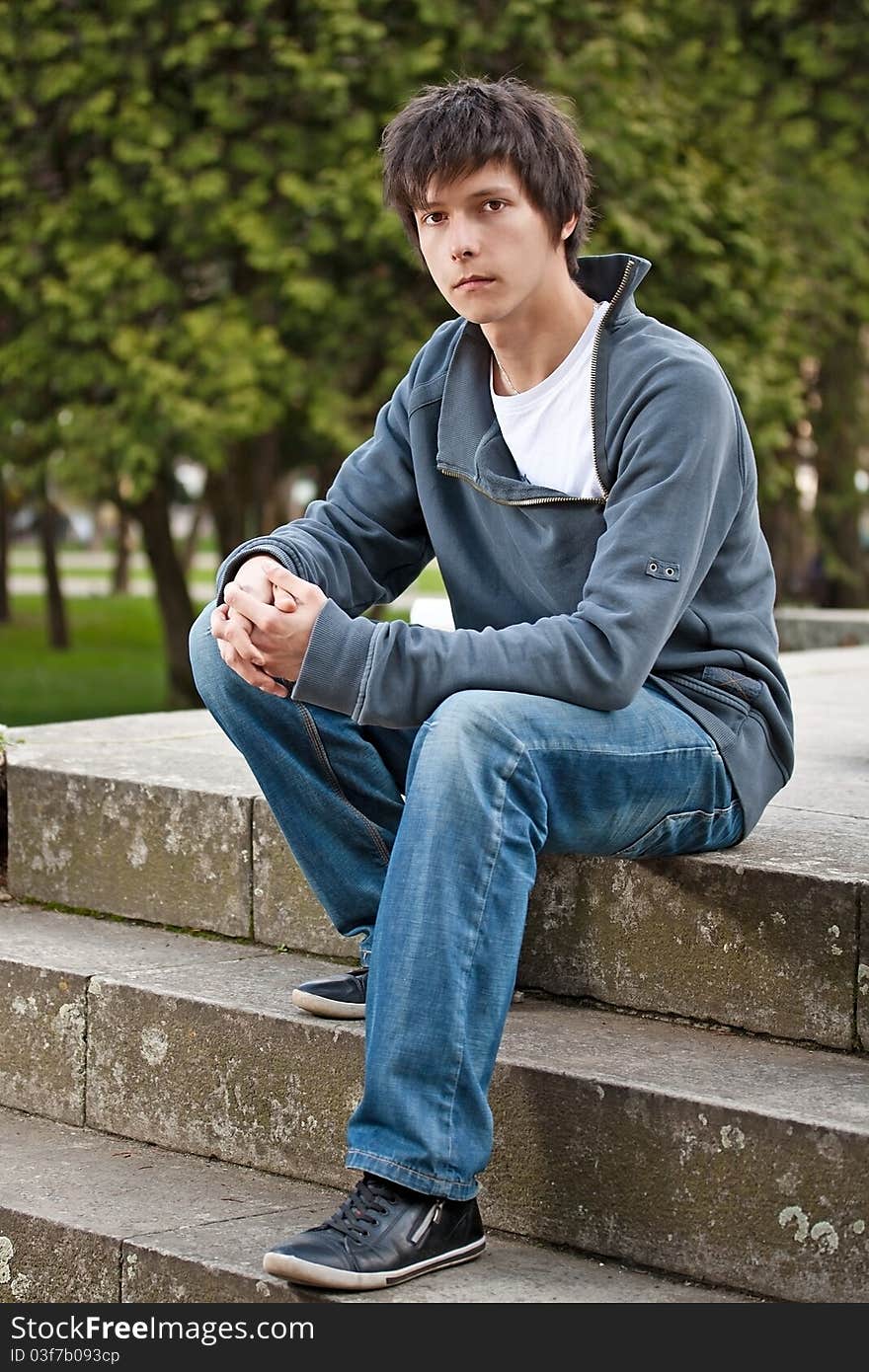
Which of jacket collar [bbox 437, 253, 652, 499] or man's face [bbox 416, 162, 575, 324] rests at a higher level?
man's face [bbox 416, 162, 575, 324]

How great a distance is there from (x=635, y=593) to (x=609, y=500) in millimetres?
241

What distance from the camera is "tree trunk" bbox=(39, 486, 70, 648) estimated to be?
19.3 meters

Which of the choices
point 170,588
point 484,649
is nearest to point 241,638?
point 484,649

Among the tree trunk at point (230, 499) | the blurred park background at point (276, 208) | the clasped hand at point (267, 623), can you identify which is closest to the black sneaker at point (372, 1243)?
the clasped hand at point (267, 623)

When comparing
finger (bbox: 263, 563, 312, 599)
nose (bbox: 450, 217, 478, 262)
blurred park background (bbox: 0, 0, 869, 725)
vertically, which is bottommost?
finger (bbox: 263, 563, 312, 599)

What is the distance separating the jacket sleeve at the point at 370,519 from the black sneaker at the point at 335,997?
71 centimetres

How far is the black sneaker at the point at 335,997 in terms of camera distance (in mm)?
3199

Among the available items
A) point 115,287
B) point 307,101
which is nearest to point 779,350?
point 307,101

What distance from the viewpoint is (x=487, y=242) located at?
3027 millimetres

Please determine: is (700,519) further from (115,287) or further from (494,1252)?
(115,287)

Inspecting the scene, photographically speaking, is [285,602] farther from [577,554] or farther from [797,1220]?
[797,1220]

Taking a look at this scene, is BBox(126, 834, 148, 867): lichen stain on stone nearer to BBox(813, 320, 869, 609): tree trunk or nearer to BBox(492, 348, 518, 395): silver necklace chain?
BBox(492, 348, 518, 395): silver necklace chain

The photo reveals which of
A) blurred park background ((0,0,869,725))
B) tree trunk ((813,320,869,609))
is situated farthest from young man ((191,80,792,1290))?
tree trunk ((813,320,869,609))

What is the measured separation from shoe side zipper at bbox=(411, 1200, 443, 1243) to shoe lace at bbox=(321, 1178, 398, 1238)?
0.05m
